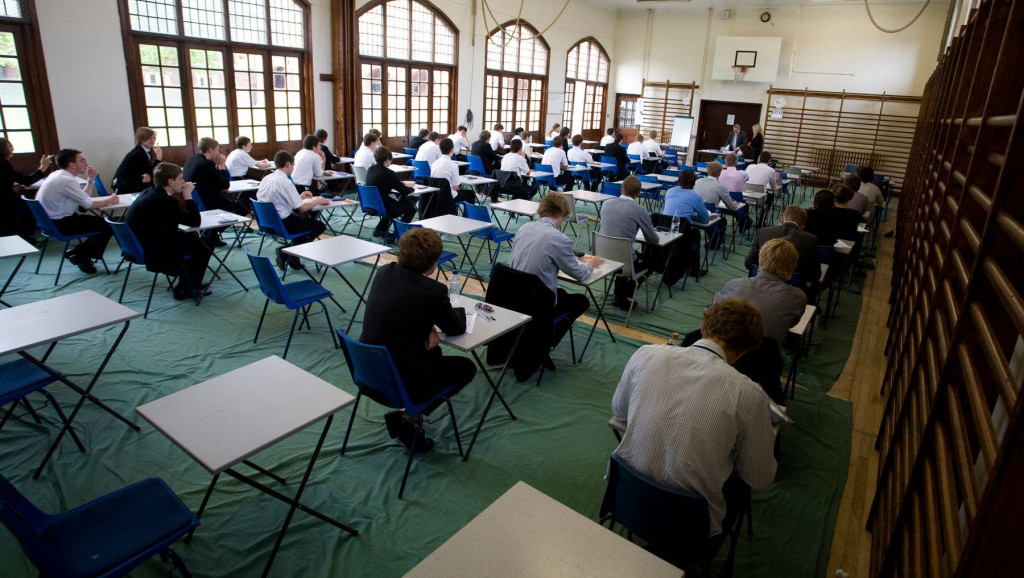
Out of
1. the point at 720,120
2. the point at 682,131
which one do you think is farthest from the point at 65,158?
the point at 720,120

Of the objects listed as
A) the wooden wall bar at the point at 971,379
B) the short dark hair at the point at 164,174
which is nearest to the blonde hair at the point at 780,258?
the wooden wall bar at the point at 971,379

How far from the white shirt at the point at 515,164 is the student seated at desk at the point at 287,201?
3.96 metres

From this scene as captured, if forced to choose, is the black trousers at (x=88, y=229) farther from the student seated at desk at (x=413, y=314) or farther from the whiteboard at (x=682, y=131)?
the whiteboard at (x=682, y=131)

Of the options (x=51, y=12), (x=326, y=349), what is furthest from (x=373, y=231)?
(x=51, y=12)

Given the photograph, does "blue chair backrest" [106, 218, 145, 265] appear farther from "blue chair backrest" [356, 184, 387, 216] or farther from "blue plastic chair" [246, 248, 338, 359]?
"blue chair backrest" [356, 184, 387, 216]

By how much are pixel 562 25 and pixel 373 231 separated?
10671 mm

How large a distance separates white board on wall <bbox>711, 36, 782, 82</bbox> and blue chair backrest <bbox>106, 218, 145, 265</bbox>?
16.2m

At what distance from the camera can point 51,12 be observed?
23.4 ft

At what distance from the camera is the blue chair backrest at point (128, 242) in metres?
4.92

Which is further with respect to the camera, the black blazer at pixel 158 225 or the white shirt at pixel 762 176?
the white shirt at pixel 762 176

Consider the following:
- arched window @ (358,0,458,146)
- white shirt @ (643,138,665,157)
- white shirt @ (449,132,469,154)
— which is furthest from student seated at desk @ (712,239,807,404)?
Result: white shirt @ (643,138,665,157)

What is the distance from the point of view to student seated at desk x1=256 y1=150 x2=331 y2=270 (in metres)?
6.00

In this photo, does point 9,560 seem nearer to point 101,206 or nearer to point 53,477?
point 53,477

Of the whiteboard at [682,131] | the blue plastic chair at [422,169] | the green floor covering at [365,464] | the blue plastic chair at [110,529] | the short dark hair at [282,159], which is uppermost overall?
the whiteboard at [682,131]
